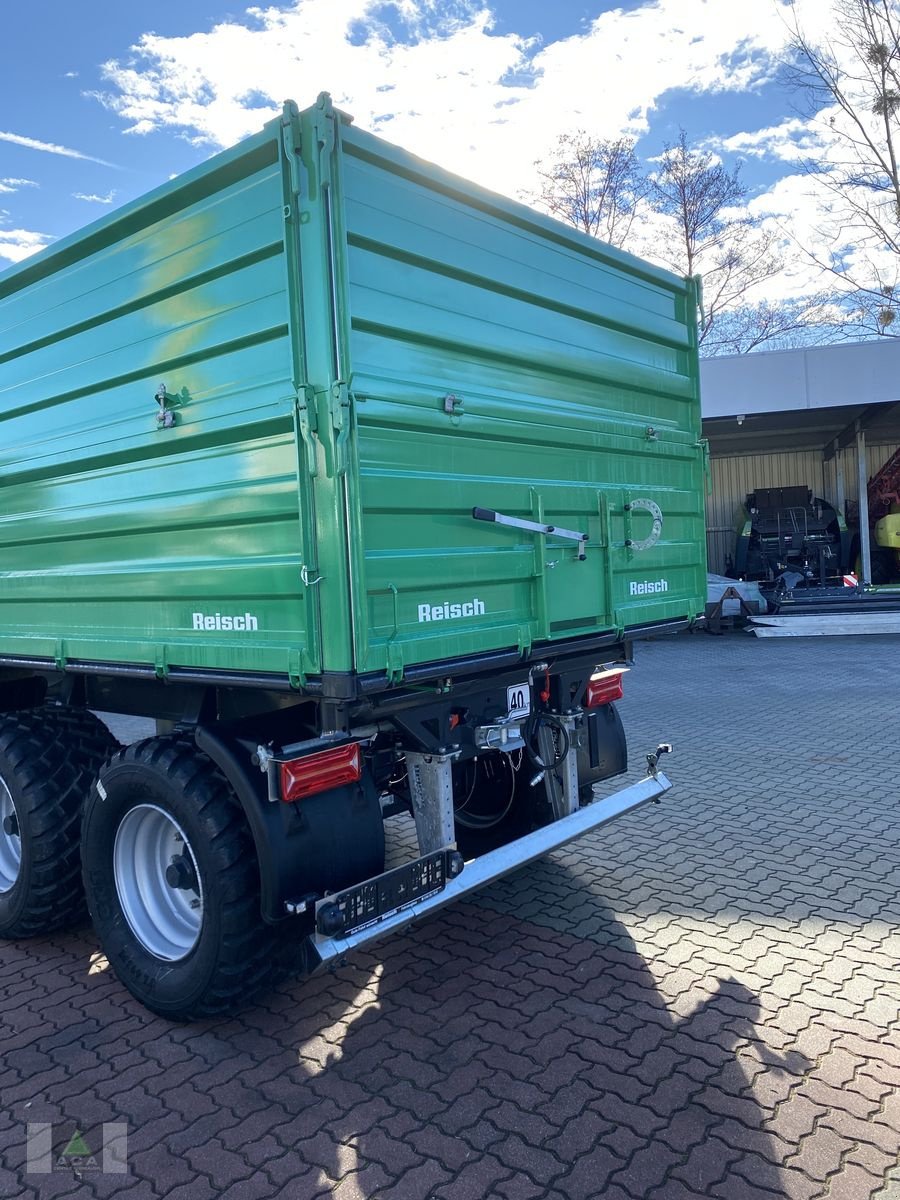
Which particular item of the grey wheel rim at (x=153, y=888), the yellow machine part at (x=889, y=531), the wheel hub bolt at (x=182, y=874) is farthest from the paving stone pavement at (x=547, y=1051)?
the yellow machine part at (x=889, y=531)

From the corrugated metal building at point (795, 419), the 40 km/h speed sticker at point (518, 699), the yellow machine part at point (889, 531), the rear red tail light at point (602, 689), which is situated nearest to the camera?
the 40 km/h speed sticker at point (518, 699)

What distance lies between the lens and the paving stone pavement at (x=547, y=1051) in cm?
244

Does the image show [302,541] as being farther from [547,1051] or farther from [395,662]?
[547,1051]

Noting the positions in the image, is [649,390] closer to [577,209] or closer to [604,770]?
[604,770]

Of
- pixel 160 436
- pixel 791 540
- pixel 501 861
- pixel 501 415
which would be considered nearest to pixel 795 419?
pixel 791 540

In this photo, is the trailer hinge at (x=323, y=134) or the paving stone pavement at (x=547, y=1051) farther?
the trailer hinge at (x=323, y=134)

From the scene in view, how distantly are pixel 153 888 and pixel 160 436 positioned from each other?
1841 mm

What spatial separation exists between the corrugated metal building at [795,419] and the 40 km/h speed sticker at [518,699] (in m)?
12.7

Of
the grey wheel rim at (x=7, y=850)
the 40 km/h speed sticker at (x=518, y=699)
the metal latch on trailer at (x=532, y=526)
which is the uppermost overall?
the metal latch on trailer at (x=532, y=526)

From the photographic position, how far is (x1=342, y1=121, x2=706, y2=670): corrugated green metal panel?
9.65 feet

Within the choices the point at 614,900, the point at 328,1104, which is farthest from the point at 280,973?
the point at 614,900

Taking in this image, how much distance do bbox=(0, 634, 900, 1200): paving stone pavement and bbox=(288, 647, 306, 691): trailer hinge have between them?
133 centimetres

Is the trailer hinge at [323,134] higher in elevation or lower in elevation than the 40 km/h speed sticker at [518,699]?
higher

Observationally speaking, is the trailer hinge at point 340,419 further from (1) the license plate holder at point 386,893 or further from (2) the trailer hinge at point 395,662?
(1) the license plate holder at point 386,893
